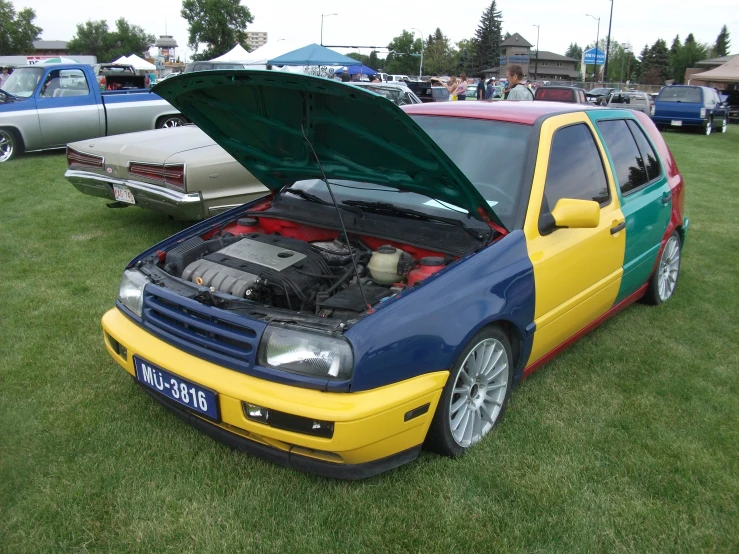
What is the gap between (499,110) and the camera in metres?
3.35

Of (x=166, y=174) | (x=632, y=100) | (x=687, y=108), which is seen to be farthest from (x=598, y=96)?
(x=166, y=174)

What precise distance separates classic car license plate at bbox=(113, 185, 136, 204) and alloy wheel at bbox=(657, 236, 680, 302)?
4.38 m

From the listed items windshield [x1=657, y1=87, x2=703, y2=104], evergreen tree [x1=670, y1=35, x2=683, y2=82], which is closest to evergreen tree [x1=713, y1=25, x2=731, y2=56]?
evergreen tree [x1=670, y1=35, x2=683, y2=82]

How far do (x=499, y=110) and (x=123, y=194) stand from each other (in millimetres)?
3676

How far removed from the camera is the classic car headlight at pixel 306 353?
2.19 meters

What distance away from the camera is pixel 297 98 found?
270 centimetres

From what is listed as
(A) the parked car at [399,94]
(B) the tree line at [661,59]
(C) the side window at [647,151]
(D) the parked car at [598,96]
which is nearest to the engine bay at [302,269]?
(C) the side window at [647,151]

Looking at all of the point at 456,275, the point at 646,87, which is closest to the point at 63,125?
the point at 456,275

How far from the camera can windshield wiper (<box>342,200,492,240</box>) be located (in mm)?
2863

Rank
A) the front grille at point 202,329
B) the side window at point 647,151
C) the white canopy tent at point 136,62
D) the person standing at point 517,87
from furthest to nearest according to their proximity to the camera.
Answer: the white canopy tent at point 136,62
the person standing at point 517,87
the side window at point 647,151
the front grille at point 202,329

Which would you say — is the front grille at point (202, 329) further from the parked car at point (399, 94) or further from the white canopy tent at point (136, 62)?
the white canopy tent at point (136, 62)

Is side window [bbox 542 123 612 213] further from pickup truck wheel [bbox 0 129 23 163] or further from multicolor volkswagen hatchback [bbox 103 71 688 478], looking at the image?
pickup truck wheel [bbox 0 129 23 163]

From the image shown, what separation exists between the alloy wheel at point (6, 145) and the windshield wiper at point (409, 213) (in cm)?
863

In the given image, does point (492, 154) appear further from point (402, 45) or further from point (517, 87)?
point (402, 45)
